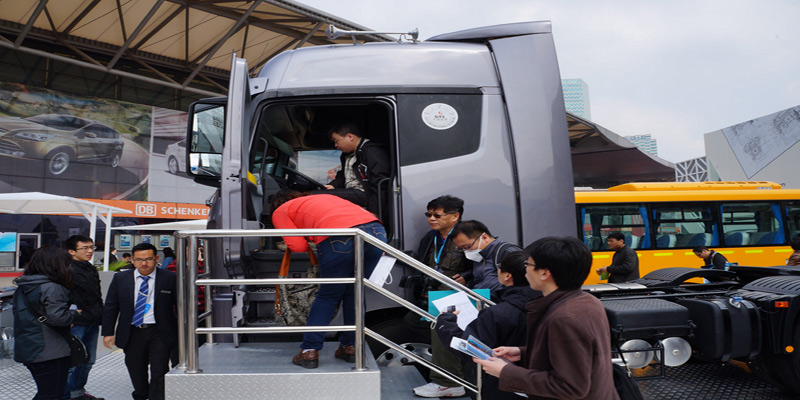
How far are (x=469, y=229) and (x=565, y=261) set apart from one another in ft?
5.01

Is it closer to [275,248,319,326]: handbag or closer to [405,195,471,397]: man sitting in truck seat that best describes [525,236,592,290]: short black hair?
[405,195,471,397]: man sitting in truck seat

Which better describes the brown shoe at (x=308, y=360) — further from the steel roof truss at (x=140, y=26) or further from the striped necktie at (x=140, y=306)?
the steel roof truss at (x=140, y=26)

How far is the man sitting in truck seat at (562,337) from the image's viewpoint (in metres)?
1.91

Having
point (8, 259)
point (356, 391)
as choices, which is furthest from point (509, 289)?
point (8, 259)

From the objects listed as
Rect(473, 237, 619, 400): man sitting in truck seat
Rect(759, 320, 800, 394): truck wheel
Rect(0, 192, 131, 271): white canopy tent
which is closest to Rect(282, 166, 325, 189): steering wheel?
Rect(473, 237, 619, 400): man sitting in truck seat

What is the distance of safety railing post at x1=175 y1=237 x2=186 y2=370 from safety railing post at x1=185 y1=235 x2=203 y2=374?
0.07ft

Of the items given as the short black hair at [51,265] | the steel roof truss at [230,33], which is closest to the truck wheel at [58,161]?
the steel roof truss at [230,33]

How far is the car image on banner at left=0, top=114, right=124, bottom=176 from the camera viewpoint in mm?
23781

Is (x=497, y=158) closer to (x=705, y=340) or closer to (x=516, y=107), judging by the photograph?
(x=516, y=107)

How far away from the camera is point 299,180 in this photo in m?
5.21

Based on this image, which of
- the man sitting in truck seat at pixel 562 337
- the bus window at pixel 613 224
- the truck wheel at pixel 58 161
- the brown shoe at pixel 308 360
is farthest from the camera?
the truck wheel at pixel 58 161

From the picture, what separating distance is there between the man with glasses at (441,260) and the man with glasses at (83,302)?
340cm

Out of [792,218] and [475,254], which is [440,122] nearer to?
[475,254]

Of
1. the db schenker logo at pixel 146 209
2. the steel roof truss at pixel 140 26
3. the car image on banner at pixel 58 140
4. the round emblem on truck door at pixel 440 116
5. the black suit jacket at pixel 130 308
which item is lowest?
the black suit jacket at pixel 130 308
